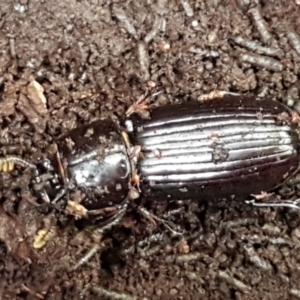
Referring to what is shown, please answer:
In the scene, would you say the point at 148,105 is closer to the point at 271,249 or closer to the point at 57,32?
the point at 57,32

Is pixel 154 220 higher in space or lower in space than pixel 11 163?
lower

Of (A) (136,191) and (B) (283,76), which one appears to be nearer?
(A) (136,191)

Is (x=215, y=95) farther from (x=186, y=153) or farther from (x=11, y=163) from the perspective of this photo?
Result: (x=11, y=163)

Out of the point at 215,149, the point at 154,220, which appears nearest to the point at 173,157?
the point at 215,149

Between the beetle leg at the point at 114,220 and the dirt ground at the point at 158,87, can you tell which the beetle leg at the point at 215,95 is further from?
the beetle leg at the point at 114,220

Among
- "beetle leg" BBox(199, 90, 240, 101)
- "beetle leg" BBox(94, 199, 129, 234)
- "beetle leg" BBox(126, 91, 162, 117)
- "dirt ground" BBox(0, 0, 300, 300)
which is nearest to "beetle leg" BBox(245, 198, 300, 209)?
"dirt ground" BBox(0, 0, 300, 300)

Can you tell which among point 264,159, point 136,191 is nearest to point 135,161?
point 136,191

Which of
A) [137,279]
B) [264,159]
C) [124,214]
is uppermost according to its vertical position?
[264,159]
